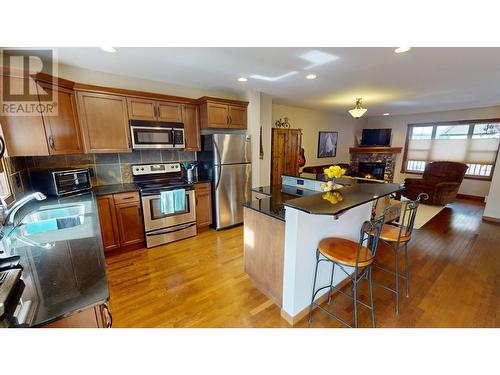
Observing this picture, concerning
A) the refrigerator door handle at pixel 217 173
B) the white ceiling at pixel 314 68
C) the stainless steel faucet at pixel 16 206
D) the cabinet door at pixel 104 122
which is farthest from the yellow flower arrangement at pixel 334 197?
the cabinet door at pixel 104 122

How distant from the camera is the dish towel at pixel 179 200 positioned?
3.02 m

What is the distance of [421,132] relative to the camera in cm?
632

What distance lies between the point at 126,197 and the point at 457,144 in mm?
8221

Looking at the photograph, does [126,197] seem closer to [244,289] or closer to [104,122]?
[104,122]

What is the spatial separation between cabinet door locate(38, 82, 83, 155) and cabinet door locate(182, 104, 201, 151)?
134 centimetres

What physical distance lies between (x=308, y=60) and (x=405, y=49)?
0.91 meters

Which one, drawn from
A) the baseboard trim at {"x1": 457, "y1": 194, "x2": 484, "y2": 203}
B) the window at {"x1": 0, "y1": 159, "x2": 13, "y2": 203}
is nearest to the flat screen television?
the baseboard trim at {"x1": 457, "y1": 194, "x2": 484, "y2": 203}

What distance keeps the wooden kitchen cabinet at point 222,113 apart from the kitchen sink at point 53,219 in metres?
2.06

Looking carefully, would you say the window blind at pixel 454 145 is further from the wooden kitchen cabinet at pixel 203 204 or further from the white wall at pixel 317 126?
the wooden kitchen cabinet at pixel 203 204

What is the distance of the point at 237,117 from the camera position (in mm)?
3551

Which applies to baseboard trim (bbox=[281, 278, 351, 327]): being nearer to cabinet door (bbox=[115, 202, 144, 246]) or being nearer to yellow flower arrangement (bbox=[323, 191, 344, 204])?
yellow flower arrangement (bbox=[323, 191, 344, 204])
